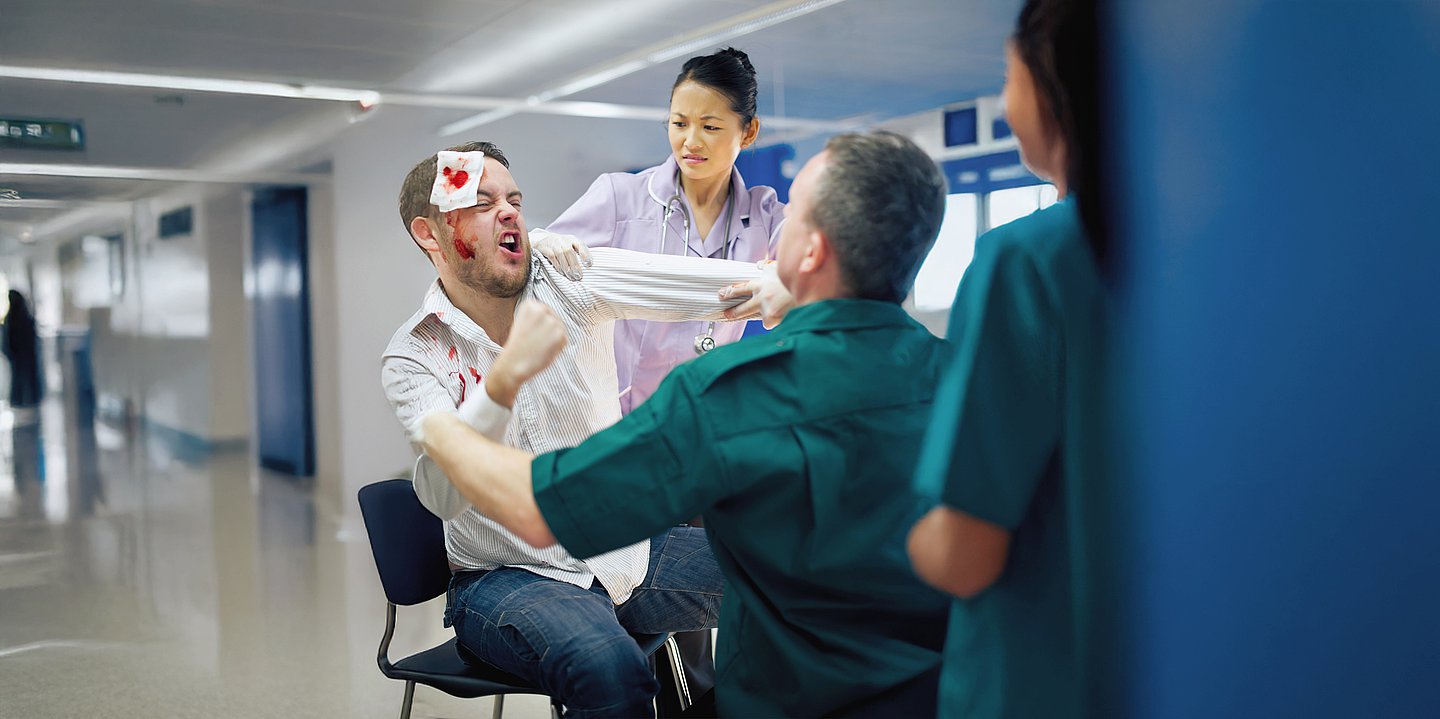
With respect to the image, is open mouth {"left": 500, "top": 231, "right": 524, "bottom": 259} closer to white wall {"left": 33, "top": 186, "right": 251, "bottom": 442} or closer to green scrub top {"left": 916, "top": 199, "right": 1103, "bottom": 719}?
green scrub top {"left": 916, "top": 199, "right": 1103, "bottom": 719}

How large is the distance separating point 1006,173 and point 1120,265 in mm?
2659

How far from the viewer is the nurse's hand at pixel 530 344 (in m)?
1.39

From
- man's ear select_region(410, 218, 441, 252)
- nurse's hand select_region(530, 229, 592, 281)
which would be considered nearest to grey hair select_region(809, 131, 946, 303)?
nurse's hand select_region(530, 229, 592, 281)

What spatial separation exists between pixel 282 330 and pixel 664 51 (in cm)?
214

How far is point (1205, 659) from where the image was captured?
3.57 feet

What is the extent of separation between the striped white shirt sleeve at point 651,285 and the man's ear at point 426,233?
0.25 metres

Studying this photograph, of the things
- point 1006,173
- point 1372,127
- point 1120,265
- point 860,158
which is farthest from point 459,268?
point 1006,173

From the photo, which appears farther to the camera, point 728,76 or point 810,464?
point 728,76

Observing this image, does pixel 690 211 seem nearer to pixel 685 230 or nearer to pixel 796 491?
pixel 685 230

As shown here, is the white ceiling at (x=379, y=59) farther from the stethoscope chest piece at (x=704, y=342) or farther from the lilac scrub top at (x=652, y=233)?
the stethoscope chest piece at (x=704, y=342)

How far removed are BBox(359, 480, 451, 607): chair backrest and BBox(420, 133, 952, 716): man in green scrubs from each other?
0.97 meters

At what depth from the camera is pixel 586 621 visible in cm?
194

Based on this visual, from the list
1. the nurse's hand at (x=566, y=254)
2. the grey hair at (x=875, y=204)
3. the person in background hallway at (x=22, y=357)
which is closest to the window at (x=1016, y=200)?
the nurse's hand at (x=566, y=254)

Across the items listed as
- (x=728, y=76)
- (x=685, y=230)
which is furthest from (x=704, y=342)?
(x=728, y=76)
